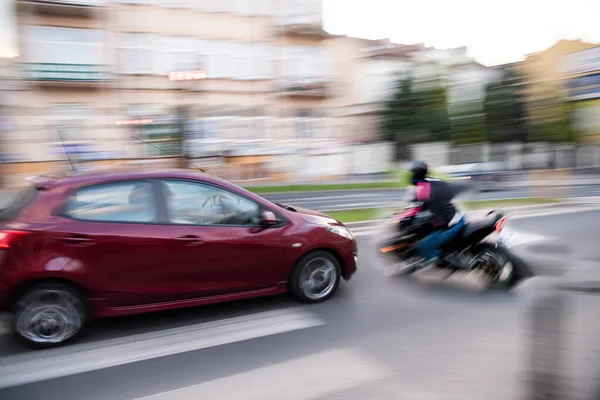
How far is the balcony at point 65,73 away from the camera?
2002 cm

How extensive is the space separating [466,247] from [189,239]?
3.26 m

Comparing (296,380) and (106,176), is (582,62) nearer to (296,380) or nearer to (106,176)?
(106,176)

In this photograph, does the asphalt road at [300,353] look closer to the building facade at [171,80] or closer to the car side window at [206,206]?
the car side window at [206,206]

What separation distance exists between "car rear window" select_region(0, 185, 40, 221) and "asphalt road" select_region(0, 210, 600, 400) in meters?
1.11

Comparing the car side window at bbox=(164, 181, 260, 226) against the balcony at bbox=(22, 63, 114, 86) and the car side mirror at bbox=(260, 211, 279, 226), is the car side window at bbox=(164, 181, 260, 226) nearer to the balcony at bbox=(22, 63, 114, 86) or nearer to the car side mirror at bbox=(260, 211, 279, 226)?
the car side mirror at bbox=(260, 211, 279, 226)

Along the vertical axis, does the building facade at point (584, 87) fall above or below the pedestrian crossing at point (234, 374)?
above

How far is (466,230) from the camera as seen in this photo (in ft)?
19.1

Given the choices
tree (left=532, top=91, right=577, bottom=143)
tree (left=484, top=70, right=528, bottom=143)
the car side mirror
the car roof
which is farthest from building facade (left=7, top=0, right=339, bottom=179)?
the car side mirror

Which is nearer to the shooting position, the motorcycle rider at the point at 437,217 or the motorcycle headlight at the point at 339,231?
the motorcycle headlight at the point at 339,231

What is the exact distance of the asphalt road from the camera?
11.5 feet

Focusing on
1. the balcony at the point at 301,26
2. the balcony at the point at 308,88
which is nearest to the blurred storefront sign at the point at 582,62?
the balcony at the point at 308,88

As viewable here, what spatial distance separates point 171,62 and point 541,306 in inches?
912

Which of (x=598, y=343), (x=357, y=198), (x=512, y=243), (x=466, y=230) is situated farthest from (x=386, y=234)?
(x=357, y=198)

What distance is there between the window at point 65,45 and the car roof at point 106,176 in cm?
1835
